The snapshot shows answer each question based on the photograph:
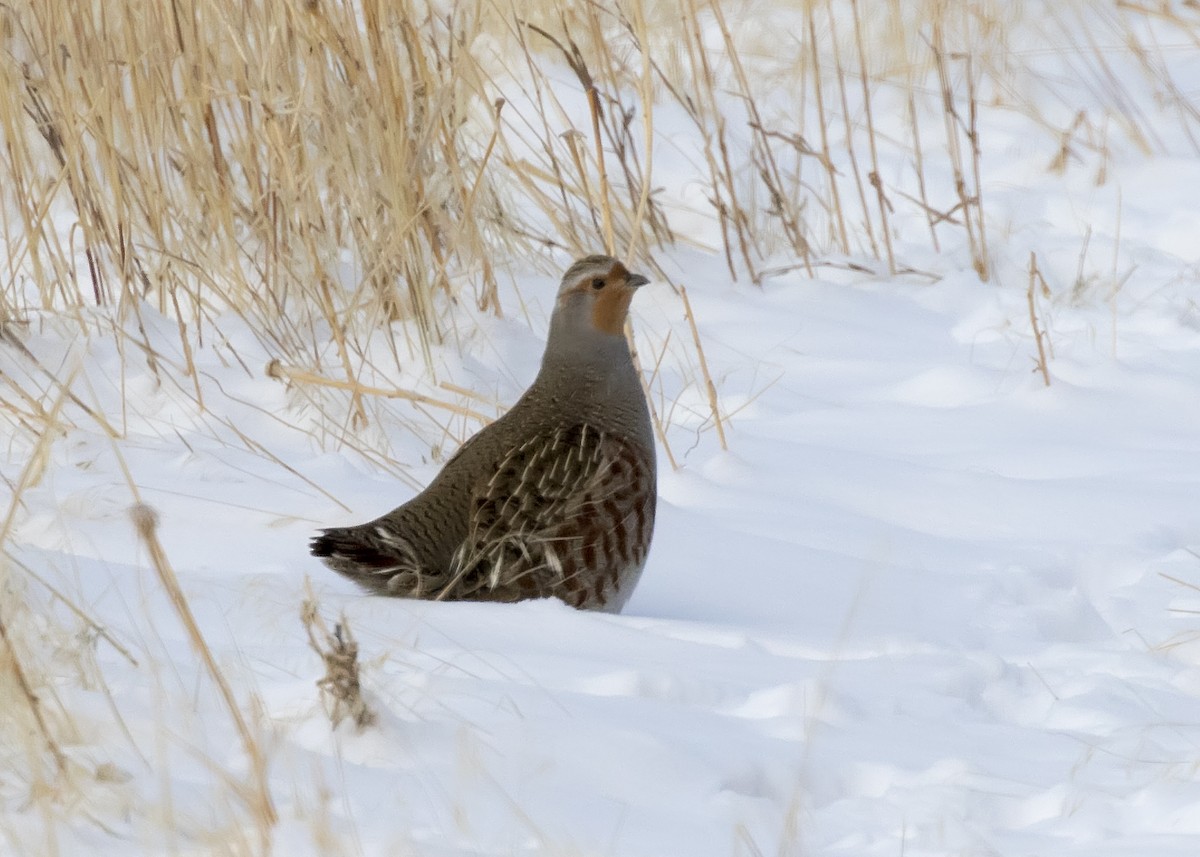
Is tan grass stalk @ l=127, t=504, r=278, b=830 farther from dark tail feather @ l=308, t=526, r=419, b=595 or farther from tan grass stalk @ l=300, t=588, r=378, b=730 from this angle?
dark tail feather @ l=308, t=526, r=419, b=595

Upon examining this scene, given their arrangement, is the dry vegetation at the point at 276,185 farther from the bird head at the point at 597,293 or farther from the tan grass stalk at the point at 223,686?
the tan grass stalk at the point at 223,686

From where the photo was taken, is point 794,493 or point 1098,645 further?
point 794,493

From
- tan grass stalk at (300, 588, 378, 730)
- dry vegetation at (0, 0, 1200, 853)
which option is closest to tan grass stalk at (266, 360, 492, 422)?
dry vegetation at (0, 0, 1200, 853)

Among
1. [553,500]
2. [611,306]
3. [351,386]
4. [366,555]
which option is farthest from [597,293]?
[366,555]

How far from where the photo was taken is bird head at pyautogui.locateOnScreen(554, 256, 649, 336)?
3205mm

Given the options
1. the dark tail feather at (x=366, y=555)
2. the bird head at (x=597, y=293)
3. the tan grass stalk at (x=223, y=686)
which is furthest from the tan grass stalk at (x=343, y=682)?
the bird head at (x=597, y=293)

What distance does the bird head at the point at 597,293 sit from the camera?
10.5 ft

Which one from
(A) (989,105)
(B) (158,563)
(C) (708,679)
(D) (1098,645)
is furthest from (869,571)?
(A) (989,105)

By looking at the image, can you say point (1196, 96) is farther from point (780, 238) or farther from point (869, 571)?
point (869, 571)

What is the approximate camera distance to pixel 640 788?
1.88 m

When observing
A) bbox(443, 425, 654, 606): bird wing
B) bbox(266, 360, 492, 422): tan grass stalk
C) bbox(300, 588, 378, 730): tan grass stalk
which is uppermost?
bbox(300, 588, 378, 730): tan grass stalk

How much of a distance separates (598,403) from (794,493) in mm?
726

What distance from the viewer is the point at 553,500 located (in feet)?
9.78

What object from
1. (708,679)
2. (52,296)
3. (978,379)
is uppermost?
(52,296)
